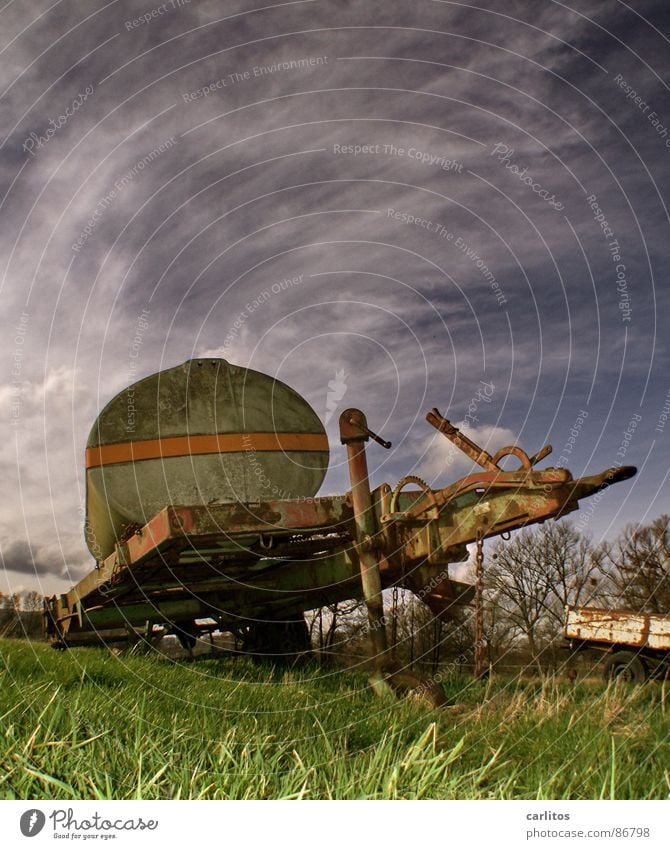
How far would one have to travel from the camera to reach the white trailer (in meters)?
8.21

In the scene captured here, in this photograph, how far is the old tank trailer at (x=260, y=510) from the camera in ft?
16.5

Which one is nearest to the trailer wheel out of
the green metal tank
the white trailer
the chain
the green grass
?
the white trailer

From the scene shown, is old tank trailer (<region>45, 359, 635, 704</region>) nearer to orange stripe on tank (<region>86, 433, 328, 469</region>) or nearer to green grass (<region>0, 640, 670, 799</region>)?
orange stripe on tank (<region>86, 433, 328, 469</region>)

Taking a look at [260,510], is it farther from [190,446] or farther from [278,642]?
[278,642]

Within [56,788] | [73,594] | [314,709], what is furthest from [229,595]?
[56,788]

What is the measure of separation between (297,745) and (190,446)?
320 cm

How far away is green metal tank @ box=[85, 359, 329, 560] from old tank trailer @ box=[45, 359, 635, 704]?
1cm

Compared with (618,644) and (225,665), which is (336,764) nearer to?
(225,665)

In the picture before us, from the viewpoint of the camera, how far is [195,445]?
6133 mm

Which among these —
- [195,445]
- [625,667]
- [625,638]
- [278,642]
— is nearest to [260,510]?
[195,445]

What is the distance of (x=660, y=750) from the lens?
3.88m

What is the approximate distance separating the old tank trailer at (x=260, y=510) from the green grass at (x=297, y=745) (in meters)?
1.01

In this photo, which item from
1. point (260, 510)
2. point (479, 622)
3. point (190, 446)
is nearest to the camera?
point (479, 622)

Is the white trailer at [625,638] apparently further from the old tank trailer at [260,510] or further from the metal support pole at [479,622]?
the metal support pole at [479,622]
